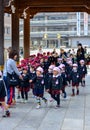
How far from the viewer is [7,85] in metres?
11.6

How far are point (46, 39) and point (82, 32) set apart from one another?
871cm

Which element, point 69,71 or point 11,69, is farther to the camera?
point 69,71

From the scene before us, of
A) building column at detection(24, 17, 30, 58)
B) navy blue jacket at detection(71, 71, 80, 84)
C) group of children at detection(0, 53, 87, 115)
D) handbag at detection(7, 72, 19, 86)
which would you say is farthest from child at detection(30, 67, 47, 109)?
building column at detection(24, 17, 30, 58)

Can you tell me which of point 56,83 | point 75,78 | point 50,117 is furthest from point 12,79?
point 75,78

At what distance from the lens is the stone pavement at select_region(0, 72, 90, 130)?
9.37 meters

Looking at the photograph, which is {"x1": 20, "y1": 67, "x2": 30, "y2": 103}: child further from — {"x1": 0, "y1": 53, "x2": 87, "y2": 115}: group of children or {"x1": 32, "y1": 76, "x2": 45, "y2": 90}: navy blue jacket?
{"x1": 32, "y1": 76, "x2": 45, "y2": 90}: navy blue jacket

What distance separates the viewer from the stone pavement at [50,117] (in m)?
9.37

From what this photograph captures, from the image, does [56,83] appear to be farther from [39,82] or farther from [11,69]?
[11,69]

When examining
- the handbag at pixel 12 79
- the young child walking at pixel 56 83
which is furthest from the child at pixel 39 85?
the handbag at pixel 12 79

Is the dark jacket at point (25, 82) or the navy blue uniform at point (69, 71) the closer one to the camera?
the dark jacket at point (25, 82)

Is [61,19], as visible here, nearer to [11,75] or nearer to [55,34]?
[55,34]

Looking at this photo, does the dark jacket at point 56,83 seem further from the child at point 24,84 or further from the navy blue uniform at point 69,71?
the navy blue uniform at point 69,71

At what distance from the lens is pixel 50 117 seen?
34.4ft

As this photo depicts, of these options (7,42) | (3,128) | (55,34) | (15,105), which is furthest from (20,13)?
(55,34)
